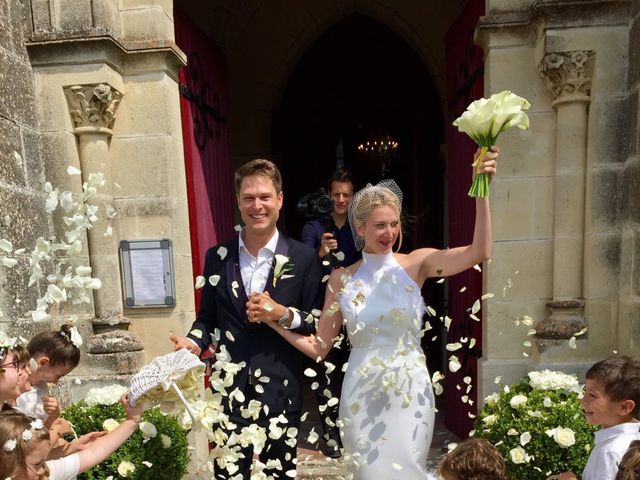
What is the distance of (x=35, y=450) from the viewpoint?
182cm

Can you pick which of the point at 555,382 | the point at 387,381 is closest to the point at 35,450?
the point at 387,381

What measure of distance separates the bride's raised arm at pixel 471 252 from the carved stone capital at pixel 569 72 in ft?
4.61

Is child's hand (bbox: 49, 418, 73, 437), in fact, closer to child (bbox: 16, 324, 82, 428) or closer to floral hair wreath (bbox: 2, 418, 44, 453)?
child (bbox: 16, 324, 82, 428)

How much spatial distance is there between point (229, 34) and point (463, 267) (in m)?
4.61

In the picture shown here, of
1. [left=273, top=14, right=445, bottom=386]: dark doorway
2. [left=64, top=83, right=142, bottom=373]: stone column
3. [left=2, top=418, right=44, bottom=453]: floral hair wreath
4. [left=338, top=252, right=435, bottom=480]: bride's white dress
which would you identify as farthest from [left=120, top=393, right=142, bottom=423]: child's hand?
[left=273, top=14, right=445, bottom=386]: dark doorway

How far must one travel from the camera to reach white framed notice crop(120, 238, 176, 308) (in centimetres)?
343

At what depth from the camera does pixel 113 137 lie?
342cm

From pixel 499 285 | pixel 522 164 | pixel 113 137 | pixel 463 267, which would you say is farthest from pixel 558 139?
pixel 113 137

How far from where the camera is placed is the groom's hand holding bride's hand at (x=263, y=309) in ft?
6.95

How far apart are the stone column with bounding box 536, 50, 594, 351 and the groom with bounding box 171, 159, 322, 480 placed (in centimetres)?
173

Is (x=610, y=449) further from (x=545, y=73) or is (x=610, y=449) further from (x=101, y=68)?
(x=101, y=68)

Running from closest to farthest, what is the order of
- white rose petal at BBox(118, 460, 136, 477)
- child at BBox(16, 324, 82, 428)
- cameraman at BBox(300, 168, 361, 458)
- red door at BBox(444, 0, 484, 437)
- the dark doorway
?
child at BBox(16, 324, 82, 428) → white rose petal at BBox(118, 460, 136, 477) → cameraman at BBox(300, 168, 361, 458) → red door at BBox(444, 0, 484, 437) → the dark doorway

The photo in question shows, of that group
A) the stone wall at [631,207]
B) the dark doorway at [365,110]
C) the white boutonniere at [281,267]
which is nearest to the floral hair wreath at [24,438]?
the white boutonniere at [281,267]

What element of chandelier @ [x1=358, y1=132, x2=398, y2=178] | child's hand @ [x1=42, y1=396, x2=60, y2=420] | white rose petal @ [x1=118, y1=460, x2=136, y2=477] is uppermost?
chandelier @ [x1=358, y1=132, x2=398, y2=178]
